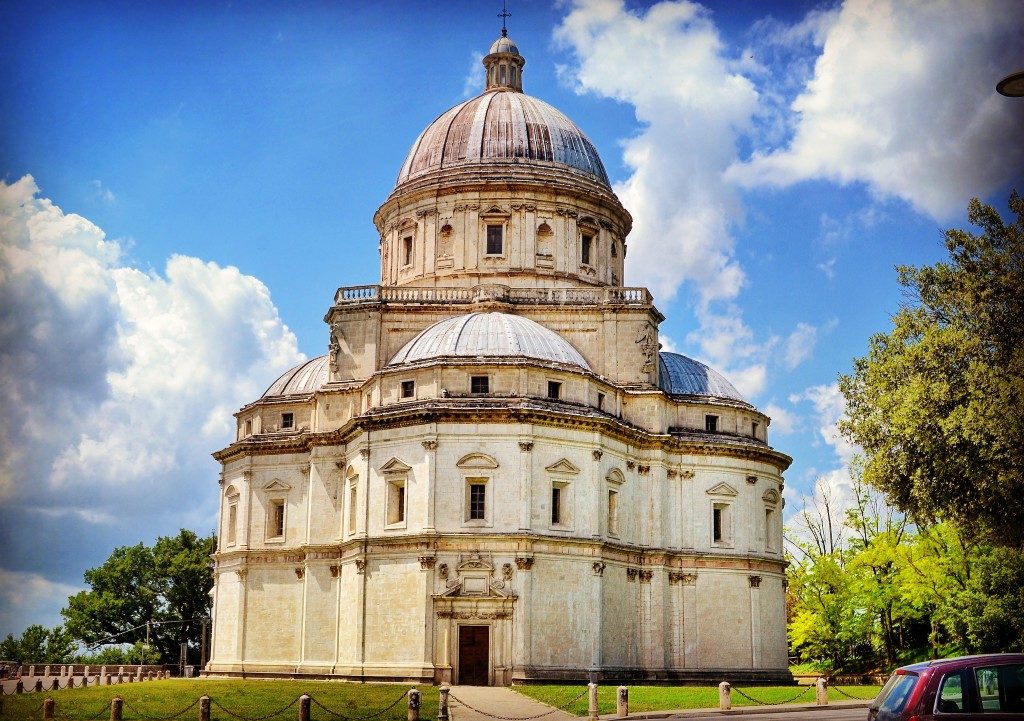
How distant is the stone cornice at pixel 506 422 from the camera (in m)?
49.2

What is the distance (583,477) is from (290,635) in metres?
16.8

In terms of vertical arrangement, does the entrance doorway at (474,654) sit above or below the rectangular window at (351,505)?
below

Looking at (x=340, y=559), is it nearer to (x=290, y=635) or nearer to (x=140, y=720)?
(x=290, y=635)

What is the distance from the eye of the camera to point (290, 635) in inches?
2237

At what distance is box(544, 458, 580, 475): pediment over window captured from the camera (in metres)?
49.8

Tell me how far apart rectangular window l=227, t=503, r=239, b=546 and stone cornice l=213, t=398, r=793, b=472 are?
2520 millimetres

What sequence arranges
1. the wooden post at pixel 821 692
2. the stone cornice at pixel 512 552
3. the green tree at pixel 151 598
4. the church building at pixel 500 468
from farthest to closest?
the green tree at pixel 151 598
the church building at pixel 500 468
the stone cornice at pixel 512 552
the wooden post at pixel 821 692

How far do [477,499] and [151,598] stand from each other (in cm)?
4961

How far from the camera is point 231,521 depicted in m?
61.7

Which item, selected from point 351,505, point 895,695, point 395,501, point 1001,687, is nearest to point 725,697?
point 395,501

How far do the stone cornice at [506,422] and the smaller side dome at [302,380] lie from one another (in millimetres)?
2670

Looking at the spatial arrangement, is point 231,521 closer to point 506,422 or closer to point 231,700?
point 506,422

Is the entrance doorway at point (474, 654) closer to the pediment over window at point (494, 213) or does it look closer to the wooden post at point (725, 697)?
the wooden post at point (725, 697)

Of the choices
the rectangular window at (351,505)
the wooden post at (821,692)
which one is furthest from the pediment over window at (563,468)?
the wooden post at (821,692)
